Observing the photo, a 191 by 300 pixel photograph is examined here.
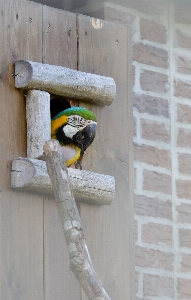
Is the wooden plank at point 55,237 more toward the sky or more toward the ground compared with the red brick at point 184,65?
more toward the ground

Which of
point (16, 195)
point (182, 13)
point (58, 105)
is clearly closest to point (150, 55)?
point (182, 13)

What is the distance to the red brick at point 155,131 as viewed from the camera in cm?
325

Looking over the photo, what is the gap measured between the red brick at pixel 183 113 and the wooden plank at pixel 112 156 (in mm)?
459

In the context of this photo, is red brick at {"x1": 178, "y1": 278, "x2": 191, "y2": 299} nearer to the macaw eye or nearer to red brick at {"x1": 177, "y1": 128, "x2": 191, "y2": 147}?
red brick at {"x1": 177, "y1": 128, "x2": 191, "y2": 147}

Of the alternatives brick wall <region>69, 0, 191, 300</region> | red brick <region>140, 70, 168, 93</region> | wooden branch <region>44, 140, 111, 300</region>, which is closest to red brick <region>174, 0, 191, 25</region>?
brick wall <region>69, 0, 191, 300</region>

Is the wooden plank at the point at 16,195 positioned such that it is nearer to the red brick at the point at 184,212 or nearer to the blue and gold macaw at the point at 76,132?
the blue and gold macaw at the point at 76,132

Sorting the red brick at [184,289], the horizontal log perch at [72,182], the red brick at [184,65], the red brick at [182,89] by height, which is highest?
the red brick at [184,65]

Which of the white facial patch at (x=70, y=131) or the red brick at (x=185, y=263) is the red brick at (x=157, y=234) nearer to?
the red brick at (x=185, y=263)

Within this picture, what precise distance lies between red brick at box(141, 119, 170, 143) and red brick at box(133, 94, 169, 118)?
0.04m

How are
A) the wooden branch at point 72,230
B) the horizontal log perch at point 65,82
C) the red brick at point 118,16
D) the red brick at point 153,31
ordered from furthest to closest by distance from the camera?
the red brick at point 153,31, the red brick at point 118,16, the horizontal log perch at point 65,82, the wooden branch at point 72,230

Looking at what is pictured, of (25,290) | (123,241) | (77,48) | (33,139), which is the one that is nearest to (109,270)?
(123,241)

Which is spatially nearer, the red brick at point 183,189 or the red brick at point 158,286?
the red brick at point 158,286

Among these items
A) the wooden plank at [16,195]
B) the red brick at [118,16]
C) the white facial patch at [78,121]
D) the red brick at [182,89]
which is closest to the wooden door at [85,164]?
the wooden plank at [16,195]

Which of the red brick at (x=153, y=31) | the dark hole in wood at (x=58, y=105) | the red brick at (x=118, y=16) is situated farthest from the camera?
the red brick at (x=153, y=31)
